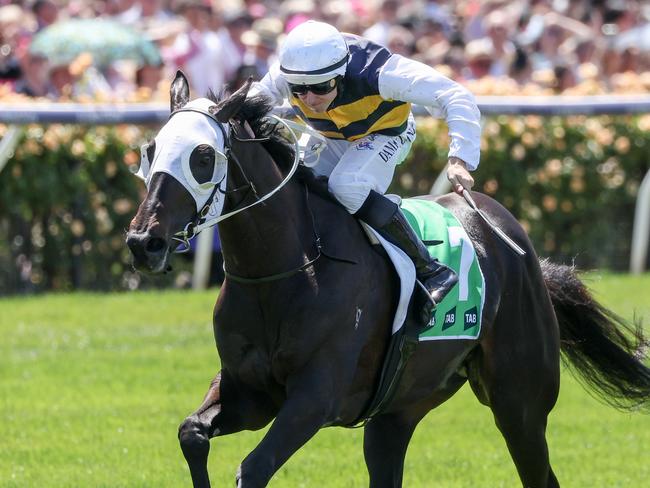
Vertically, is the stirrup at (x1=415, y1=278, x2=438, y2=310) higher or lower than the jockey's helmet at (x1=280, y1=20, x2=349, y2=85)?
lower

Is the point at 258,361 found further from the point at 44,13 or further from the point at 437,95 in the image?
the point at 44,13

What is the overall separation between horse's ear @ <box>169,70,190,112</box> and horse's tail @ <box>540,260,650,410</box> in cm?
229

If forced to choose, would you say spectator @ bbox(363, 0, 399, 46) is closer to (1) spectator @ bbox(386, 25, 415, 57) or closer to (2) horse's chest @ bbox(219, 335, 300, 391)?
(1) spectator @ bbox(386, 25, 415, 57)

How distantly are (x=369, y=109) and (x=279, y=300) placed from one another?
3.09ft

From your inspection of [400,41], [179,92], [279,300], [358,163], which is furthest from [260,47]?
[279,300]

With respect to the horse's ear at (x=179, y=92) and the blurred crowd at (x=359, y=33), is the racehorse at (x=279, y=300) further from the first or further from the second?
the blurred crowd at (x=359, y=33)

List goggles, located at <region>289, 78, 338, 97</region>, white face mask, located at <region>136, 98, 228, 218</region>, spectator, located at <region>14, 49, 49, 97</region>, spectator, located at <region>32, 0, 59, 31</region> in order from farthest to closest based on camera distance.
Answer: spectator, located at <region>32, 0, 59, 31</region> < spectator, located at <region>14, 49, 49, 97</region> < goggles, located at <region>289, 78, 338, 97</region> < white face mask, located at <region>136, 98, 228, 218</region>

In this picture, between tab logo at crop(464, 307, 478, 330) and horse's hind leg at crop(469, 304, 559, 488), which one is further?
horse's hind leg at crop(469, 304, 559, 488)

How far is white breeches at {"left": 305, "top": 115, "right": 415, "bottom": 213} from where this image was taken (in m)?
5.37

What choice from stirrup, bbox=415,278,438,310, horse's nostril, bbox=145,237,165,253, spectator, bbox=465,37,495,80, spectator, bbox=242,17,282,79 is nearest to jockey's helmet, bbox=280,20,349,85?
stirrup, bbox=415,278,438,310

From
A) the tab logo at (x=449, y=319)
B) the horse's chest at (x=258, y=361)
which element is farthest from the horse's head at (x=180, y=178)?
the tab logo at (x=449, y=319)

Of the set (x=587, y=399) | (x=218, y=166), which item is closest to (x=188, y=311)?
(x=587, y=399)

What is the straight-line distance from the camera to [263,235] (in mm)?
5094

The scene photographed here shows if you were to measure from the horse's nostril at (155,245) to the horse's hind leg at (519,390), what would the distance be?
1.98 meters
